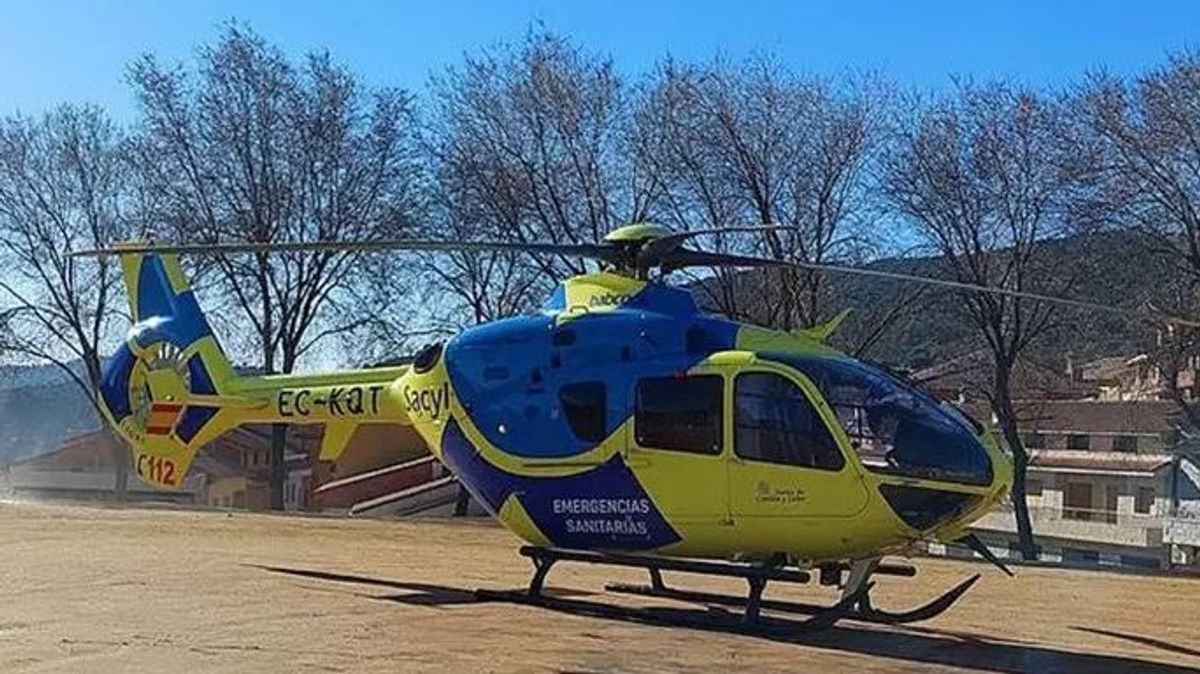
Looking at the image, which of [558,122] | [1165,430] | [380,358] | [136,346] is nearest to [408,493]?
[380,358]

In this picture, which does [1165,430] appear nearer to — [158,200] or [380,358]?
[380,358]

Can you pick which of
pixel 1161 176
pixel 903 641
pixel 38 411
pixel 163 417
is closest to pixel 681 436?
pixel 903 641

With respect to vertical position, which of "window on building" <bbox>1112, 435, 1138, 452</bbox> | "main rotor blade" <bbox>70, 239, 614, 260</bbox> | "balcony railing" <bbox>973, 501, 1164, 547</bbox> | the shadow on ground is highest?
"main rotor blade" <bbox>70, 239, 614, 260</bbox>

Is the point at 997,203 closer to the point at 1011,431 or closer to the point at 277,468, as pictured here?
the point at 1011,431

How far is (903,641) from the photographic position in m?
11.0

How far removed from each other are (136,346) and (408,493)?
2441cm

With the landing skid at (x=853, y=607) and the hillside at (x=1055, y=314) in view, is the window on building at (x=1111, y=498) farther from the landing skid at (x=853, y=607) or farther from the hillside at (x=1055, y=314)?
the landing skid at (x=853, y=607)

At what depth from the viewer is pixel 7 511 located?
22.6m

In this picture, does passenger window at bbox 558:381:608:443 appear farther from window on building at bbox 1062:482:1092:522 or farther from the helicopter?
→ window on building at bbox 1062:482:1092:522

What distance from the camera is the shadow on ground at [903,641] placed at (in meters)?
10.1

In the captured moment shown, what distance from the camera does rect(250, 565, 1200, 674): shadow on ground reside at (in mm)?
10055

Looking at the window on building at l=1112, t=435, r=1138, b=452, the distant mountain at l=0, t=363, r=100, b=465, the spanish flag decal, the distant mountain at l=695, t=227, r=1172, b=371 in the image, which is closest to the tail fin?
the spanish flag decal

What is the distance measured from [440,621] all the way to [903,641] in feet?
11.9

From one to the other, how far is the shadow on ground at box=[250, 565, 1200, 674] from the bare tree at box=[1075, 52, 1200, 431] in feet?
51.6
